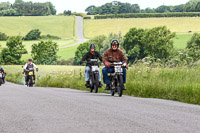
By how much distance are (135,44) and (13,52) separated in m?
34.4

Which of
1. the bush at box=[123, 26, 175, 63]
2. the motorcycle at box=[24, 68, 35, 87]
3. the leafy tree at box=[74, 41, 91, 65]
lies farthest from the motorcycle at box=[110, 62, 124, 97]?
the leafy tree at box=[74, 41, 91, 65]

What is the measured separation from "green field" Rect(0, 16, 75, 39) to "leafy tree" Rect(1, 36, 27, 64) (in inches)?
764

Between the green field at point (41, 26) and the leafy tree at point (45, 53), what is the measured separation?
21.2 m

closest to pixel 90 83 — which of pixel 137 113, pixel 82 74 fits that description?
pixel 82 74

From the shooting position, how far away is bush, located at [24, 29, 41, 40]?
151 meters

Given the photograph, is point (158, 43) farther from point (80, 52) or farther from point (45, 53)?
point (45, 53)

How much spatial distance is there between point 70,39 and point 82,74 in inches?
4932

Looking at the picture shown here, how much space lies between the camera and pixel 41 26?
167m

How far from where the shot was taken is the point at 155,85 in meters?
14.0

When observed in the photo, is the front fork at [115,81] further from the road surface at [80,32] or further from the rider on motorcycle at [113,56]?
the road surface at [80,32]

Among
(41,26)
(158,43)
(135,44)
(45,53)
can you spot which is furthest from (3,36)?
(158,43)

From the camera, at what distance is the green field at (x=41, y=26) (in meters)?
155

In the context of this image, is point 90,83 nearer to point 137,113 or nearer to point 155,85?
point 155,85

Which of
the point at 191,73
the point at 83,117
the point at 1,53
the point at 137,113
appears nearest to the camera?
the point at 83,117
